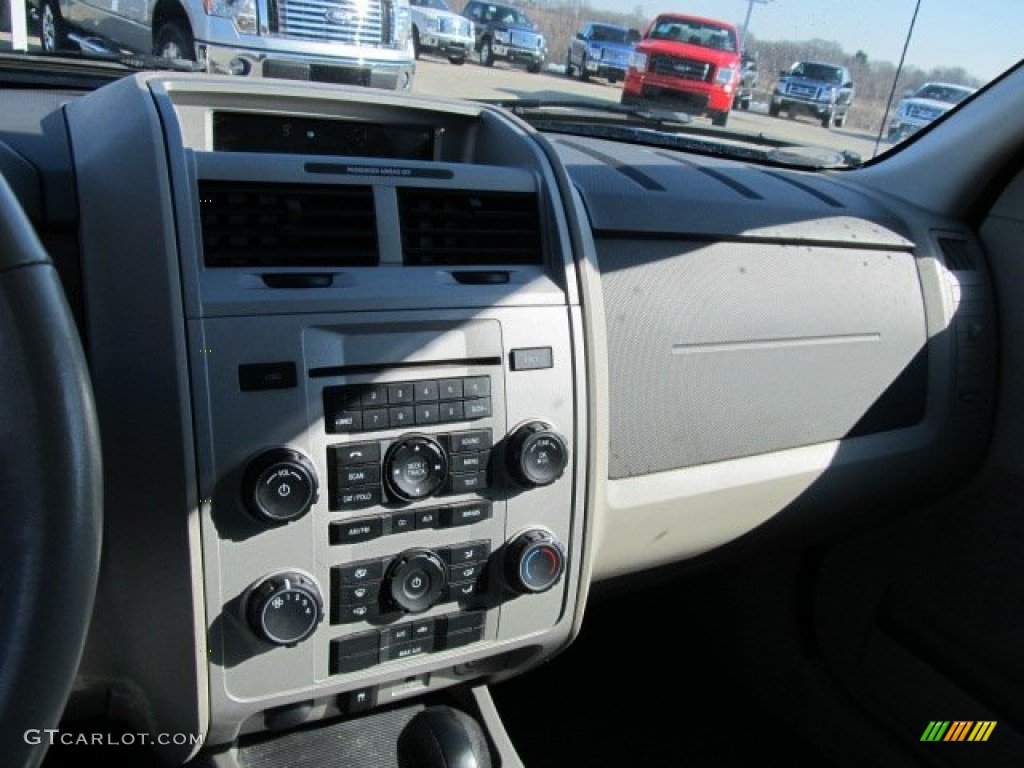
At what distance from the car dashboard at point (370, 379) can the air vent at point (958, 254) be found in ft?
1.87

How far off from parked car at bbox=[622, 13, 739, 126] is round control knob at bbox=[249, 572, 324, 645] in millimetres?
2005

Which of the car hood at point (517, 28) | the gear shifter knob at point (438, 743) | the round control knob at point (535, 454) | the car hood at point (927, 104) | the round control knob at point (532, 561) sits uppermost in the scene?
the car hood at point (517, 28)

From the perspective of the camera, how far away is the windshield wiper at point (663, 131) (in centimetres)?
275

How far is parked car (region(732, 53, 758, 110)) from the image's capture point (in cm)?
305

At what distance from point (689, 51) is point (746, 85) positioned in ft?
1.55

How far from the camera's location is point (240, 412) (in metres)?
1.41

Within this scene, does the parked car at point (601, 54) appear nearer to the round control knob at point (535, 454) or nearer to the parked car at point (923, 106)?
the parked car at point (923, 106)


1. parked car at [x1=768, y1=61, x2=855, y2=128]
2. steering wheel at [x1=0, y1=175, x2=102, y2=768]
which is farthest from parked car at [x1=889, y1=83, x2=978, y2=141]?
steering wheel at [x1=0, y1=175, x2=102, y2=768]

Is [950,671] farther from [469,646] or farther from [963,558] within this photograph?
[469,646]

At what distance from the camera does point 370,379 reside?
150 cm

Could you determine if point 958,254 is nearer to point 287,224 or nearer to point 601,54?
point 601,54

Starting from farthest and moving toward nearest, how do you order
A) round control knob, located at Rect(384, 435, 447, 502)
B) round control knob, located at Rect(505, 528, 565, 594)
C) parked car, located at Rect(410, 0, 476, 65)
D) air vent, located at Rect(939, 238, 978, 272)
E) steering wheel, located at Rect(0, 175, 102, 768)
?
parked car, located at Rect(410, 0, 476, 65), air vent, located at Rect(939, 238, 978, 272), round control knob, located at Rect(505, 528, 565, 594), round control knob, located at Rect(384, 435, 447, 502), steering wheel, located at Rect(0, 175, 102, 768)

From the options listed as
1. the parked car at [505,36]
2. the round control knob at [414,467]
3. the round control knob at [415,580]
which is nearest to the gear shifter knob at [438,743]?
the round control knob at [415,580]

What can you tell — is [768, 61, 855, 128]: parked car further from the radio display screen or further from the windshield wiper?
the radio display screen
